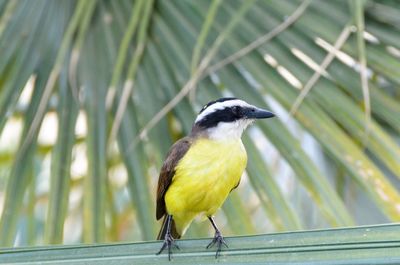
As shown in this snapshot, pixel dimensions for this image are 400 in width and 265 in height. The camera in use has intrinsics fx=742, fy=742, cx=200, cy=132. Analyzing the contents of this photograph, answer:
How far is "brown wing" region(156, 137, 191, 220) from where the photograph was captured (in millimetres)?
2539

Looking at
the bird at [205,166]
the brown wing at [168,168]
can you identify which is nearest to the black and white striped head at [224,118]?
the bird at [205,166]

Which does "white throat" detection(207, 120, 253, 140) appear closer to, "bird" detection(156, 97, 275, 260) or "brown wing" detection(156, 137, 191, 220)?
"bird" detection(156, 97, 275, 260)

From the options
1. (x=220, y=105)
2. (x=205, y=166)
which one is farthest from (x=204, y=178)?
(x=220, y=105)

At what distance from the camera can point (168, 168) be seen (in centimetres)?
255

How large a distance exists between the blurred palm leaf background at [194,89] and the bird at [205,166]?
0.05m

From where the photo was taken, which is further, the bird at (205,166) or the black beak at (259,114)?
the bird at (205,166)

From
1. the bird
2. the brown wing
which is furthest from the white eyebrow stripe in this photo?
the brown wing

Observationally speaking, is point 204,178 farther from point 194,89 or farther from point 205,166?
point 194,89

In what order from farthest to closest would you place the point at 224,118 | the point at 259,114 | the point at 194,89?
the point at 224,118, the point at 194,89, the point at 259,114

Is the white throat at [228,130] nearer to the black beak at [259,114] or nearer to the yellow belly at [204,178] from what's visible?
the yellow belly at [204,178]

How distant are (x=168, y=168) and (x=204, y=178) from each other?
0.13 metres

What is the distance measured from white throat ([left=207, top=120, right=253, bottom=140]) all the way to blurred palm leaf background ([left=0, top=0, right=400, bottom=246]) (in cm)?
7

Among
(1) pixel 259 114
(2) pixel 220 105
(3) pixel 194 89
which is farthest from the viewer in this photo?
(2) pixel 220 105

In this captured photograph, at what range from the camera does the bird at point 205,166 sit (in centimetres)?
251
